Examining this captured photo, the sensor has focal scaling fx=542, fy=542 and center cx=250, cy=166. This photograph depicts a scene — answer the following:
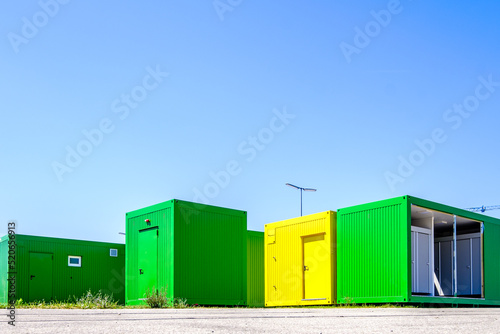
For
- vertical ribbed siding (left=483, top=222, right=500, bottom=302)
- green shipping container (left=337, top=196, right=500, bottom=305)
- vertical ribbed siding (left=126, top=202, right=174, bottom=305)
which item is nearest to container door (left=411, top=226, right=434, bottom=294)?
green shipping container (left=337, top=196, right=500, bottom=305)

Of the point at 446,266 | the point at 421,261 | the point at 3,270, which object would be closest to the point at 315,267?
Result: the point at 421,261

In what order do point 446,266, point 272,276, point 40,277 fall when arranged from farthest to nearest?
point 40,277 → point 272,276 → point 446,266

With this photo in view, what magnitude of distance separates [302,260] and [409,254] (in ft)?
13.3

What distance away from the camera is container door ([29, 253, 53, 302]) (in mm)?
20406

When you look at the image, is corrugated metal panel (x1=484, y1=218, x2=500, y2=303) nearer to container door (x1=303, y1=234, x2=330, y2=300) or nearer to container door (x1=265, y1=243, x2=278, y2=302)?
container door (x1=303, y1=234, x2=330, y2=300)

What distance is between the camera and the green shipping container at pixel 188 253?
44.1 ft

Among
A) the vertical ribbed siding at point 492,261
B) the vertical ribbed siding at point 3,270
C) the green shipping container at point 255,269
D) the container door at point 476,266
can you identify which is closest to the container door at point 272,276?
the green shipping container at point 255,269

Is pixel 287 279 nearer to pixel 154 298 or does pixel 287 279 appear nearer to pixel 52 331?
pixel 154 298

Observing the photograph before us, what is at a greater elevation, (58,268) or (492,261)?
(492,261)

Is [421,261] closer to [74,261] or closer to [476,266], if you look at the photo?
[476,266]

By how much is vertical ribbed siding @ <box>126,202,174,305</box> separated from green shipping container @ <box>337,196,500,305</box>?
4.70 meters

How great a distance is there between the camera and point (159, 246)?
45.6 feet

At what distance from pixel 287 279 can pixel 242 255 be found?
2594 millimetres

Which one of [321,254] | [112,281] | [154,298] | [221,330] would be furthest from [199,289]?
[112,281]
